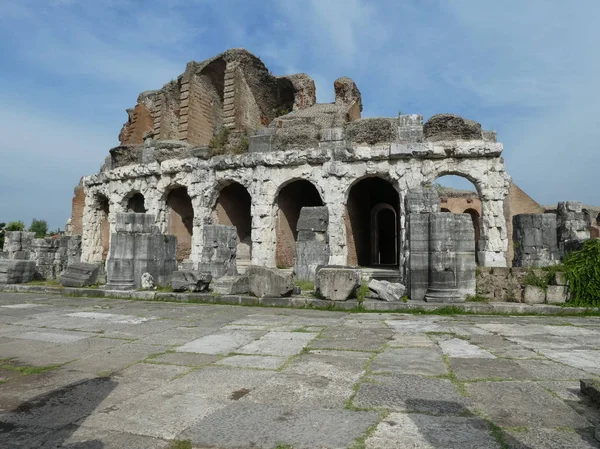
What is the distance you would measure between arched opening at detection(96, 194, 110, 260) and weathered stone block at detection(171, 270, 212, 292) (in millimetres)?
11442

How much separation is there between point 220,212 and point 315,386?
13427 mm

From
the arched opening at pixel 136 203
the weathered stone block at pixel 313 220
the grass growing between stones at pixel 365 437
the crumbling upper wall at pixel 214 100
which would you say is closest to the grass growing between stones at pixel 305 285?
the weathered stone block at pixel 313 220

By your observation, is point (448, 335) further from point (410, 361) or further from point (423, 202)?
point (423, 202)

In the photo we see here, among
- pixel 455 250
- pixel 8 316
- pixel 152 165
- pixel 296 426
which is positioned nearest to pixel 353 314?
pixel 455 250

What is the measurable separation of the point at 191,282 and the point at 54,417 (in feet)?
21.3

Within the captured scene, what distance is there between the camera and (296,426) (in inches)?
100

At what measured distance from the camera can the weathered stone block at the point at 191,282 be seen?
9.14 meters

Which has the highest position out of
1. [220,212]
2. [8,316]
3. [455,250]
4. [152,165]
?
[152,165]

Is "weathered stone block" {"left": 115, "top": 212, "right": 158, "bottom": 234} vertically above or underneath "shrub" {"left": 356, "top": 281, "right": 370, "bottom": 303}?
above

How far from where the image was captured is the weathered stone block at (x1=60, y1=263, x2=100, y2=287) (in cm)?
1048

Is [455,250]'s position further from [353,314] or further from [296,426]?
[296,426]

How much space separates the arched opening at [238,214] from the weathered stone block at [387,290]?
8.56 m

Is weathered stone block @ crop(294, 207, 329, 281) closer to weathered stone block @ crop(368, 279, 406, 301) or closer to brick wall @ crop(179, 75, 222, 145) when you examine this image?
weathered stone block @ crop(368, 279, 406, 301)

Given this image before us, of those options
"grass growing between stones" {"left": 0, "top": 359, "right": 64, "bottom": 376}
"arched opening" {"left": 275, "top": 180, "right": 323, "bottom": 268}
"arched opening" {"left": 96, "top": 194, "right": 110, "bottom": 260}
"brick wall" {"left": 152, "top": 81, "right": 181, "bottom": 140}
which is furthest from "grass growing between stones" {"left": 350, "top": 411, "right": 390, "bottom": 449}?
"arched opening" {"left": 96, "top": 194, "right": 110, "bottom": 260}
